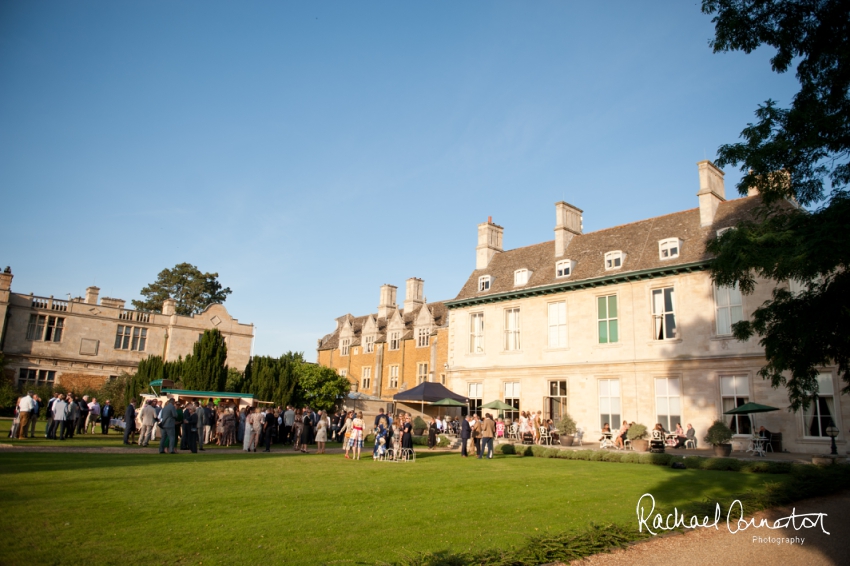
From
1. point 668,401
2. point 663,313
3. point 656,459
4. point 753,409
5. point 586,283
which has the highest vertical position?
point 586,283

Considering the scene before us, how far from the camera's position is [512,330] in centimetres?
3481

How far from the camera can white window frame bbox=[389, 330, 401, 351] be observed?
53459mm

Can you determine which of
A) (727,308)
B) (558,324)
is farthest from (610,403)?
(727,308)

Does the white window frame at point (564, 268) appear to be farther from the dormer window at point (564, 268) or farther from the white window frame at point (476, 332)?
the white window frame at point (476, 332)

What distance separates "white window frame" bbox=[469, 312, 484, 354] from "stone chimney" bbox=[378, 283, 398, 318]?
22250mm

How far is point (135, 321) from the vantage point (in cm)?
5066

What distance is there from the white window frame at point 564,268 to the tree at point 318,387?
66.8ft

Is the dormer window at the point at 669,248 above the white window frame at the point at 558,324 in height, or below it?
above

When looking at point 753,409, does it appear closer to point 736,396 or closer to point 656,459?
point 736,396

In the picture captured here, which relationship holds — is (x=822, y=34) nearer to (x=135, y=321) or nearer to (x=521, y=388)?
(x=521, y=388)

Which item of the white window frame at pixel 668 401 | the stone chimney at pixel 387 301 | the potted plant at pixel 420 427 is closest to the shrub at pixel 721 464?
the white window frame at pixel 668 401

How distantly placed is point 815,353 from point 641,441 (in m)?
11.3

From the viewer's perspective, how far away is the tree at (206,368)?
1439 inches

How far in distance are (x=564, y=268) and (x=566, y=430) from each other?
377 inches
